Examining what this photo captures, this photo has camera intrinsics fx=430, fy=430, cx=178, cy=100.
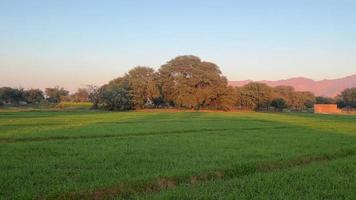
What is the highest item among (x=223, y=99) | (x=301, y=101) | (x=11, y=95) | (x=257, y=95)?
(x=11, y=95)

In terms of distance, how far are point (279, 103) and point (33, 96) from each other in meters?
75.8

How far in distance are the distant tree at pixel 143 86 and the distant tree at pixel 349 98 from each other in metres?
68.8

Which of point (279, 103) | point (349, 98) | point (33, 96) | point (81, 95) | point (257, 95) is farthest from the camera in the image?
point (81, 95)

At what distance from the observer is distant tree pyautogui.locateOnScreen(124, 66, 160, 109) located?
100 m

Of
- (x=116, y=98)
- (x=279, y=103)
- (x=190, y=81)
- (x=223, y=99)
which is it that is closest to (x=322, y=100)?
(x=279, y=103)

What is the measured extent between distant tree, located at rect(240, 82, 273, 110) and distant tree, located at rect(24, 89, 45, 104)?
216 ft

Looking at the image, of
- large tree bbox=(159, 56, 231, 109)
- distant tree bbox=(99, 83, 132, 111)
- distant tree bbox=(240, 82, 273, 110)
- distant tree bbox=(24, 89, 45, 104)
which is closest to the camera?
large tree bbox=(159, 56, 231, 109)

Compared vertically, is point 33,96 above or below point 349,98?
above

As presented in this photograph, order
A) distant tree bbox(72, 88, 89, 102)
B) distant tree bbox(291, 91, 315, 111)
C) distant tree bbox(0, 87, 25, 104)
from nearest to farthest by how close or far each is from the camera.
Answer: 1. distant tree bbox(0, 87, 25, 104)
2. distant tree bbox(291, 91, 315, 111)
3. distant tree bbox(72, 88, 89, 102)

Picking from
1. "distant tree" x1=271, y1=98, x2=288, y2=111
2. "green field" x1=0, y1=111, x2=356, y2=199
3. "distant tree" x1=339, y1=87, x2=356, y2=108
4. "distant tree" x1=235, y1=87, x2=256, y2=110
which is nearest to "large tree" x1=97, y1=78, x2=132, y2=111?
"distant tree" x1=235, y1=87, x2=256, y2=110

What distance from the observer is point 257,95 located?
116 meters

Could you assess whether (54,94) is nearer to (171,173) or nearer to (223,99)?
(223,99)

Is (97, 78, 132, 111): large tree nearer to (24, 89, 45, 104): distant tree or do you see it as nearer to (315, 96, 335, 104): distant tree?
(24, 89, 45, 104): distant tree

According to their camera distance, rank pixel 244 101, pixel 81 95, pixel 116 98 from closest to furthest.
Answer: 1. pixel 116 98
2. pixel 244 101
3. pixel 81 95
